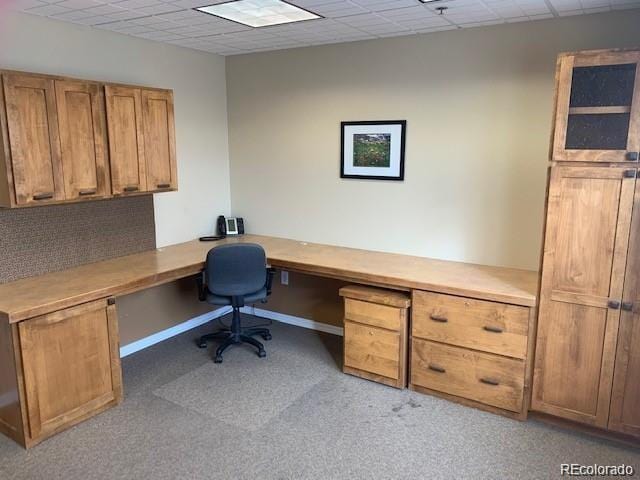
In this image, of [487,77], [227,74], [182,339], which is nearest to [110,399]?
[182,339]

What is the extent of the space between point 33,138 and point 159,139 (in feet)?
2.94

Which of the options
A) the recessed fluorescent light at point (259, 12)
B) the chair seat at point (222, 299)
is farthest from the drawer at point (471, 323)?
the recessed fluorescent light at point (259, 12)

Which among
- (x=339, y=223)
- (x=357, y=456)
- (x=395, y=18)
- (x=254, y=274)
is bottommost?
(x=357, y=456)

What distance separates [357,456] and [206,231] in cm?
261

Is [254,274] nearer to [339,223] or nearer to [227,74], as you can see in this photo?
[339,223]

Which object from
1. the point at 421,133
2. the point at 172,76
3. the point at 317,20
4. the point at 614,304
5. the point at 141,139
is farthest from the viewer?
the point at 172,76

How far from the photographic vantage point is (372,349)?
3.44m

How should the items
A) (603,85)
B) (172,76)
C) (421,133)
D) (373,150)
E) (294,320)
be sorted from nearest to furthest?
(603,85) < (421,133) < (373,150) < (172,76) < (294,320)

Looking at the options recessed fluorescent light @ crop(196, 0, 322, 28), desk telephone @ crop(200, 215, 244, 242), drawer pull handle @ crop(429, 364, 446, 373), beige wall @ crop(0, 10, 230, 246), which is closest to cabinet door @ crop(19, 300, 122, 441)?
beige wall @ crop(0, 10, 230, 246)

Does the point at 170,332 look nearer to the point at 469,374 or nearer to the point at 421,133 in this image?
the point at 469,374

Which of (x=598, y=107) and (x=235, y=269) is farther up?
(x=598, y=107)

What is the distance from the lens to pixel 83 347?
2.93 meters

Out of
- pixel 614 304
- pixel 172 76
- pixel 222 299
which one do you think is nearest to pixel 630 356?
pixel 614 304

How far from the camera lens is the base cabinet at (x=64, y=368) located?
2.67m
